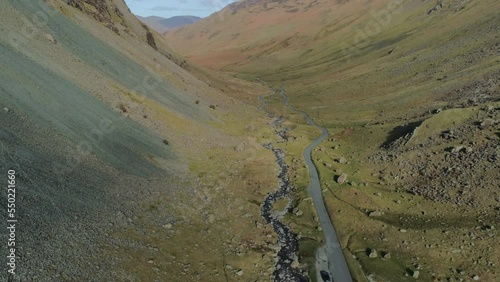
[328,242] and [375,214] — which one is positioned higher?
[375,214]

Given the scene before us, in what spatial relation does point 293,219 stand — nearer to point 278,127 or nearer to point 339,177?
point 339,177

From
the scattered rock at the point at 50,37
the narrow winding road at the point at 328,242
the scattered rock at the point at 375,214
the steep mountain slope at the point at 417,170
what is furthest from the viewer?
the scattered rock at the point at 50,37

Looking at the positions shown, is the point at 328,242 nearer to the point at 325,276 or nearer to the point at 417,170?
the point at 325,276

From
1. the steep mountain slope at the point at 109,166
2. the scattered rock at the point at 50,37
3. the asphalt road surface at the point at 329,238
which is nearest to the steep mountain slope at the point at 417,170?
the asphalt road surface at the point at 329,238

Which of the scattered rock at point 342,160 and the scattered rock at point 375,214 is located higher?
the scattered rock at point 342,160

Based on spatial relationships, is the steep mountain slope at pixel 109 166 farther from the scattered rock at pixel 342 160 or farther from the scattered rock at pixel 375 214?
the scattered rock at pixel 375 214

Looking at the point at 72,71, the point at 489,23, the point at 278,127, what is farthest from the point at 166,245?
the point at 489,23

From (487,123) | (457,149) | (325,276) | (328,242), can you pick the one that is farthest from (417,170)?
(325,276)

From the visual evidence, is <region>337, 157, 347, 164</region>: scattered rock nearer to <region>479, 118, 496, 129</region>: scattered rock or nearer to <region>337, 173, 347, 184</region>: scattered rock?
<region>337, 173, 347, 184</region>: scattered rock

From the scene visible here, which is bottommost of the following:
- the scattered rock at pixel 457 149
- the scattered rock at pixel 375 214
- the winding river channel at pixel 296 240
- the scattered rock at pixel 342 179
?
the winding river channel at pixel 296 240
